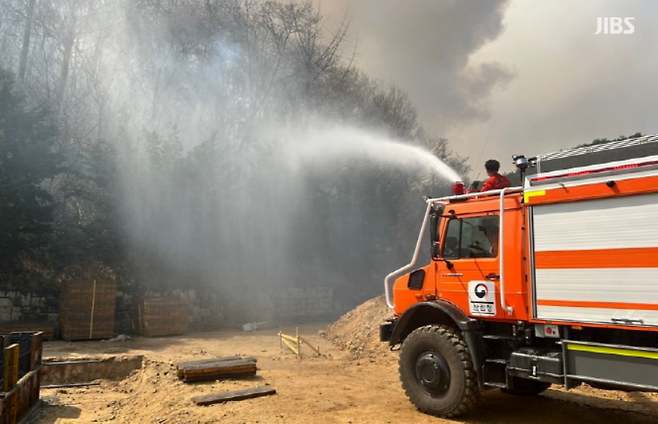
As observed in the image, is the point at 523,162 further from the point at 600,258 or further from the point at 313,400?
the point at 313,400

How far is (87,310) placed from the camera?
16.9m

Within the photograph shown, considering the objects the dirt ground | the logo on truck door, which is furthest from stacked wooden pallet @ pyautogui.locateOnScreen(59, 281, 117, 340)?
the logo on truck door

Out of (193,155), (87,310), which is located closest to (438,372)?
(87,310)

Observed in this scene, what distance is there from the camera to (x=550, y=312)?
554 centimetres

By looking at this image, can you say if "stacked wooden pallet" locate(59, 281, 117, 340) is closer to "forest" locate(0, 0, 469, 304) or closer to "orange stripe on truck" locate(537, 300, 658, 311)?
"forest" locate(0, 0, 469, 304)

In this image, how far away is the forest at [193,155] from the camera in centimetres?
1958

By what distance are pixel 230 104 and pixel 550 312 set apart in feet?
100

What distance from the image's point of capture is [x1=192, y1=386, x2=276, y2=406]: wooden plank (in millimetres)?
7383

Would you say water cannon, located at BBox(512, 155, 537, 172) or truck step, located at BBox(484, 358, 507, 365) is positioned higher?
water cannon, located at BBox(512, 155, 537, 172)

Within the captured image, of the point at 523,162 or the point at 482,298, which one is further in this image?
the point at 482,298

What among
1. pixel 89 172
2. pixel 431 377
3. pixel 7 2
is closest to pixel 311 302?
pixel 89 172

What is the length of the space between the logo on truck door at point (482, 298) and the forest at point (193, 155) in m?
14.1

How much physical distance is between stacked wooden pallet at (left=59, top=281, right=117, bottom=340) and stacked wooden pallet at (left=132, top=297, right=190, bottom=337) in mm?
1138

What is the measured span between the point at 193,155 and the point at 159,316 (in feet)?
32.0
